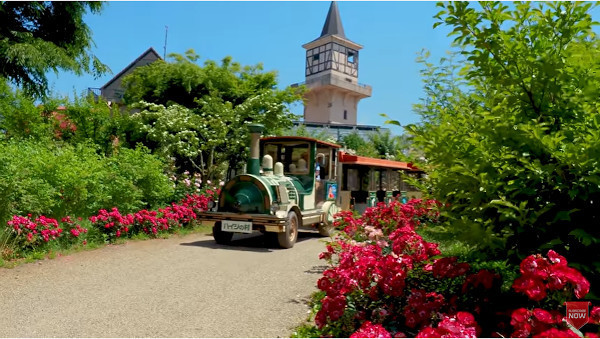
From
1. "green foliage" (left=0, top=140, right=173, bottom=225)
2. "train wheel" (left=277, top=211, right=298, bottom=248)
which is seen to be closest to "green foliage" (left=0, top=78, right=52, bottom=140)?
"green foliage" (left=0, top=140, right=173, bottom=225)

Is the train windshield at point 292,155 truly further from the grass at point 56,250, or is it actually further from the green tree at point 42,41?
the green tree at point 42,41

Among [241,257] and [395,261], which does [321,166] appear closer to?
[241,257]

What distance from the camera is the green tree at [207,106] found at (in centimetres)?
1398

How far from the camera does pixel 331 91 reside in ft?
149

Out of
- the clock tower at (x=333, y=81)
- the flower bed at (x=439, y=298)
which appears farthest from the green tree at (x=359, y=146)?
the flower bed at (x=439, y=298)

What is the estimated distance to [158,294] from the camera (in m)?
4.91

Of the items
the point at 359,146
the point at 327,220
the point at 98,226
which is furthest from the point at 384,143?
the point at 98,226

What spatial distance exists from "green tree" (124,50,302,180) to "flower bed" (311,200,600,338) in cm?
1010

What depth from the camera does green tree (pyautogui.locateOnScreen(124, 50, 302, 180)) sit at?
1398cm

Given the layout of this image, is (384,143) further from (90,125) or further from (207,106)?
(90,125)

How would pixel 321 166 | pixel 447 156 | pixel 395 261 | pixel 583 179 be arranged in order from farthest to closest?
pixel 321 166 < pixel 395 261 < pixel 447 156 < pixel 583 179

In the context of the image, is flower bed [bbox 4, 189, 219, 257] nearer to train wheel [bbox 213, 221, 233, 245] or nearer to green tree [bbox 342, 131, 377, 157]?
train wheel [bbox 213, 221, 233, 245]

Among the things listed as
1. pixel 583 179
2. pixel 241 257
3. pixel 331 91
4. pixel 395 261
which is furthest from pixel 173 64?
pixel 331 91

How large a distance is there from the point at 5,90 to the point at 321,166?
1097cm
